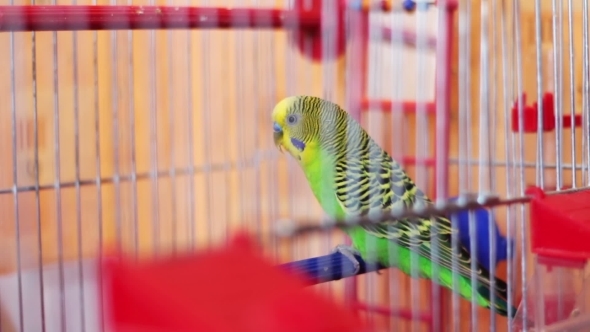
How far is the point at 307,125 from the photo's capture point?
0.71m

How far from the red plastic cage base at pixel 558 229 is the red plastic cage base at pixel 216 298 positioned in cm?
30

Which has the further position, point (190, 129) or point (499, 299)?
point (190, 129)

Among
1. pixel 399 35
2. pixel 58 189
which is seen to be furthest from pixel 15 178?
pixel 399 35

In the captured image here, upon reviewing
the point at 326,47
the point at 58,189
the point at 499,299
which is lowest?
the point at 499,299

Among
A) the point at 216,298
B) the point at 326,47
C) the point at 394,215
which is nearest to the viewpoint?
the point at 216,298

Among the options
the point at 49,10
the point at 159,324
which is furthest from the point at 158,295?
the point at 49,10

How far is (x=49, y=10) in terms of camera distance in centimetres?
53

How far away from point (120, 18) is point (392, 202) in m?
0.29

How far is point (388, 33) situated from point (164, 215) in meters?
0.32

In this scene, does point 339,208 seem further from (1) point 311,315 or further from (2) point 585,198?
(1) point 311,315

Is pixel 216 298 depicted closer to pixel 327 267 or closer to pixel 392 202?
pixel 327 267

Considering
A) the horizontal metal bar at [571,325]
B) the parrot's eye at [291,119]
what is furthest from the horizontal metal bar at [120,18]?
the horizontal metal bar at [571,325]

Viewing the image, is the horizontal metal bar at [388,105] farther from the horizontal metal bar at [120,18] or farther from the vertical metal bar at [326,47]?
the horizontal metal bar at [120,18]

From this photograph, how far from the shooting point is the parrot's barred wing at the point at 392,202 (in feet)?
1.91
